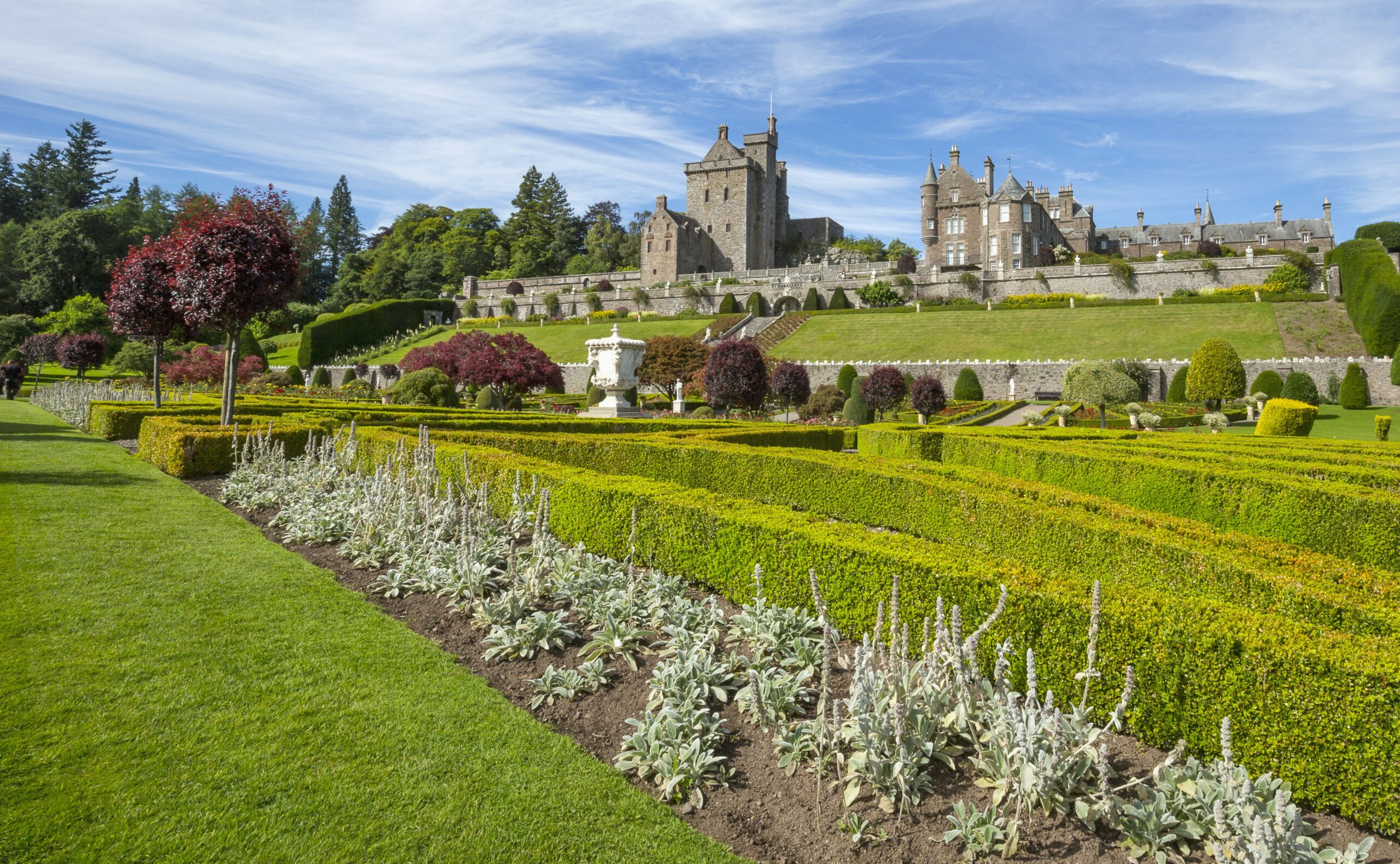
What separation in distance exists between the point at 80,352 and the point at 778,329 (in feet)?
122

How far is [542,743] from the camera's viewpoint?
3531mm

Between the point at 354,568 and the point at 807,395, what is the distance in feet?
84.1

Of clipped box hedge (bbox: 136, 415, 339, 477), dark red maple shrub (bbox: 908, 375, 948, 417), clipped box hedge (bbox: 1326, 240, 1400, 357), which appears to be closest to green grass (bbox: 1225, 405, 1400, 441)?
clipped box hedge (bbox: 1326, 240, 1400, 357)

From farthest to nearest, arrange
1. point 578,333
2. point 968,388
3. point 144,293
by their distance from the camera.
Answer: point 578,333, point 968,388, point 144,293

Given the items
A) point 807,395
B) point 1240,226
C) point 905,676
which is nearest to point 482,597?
point 905,676

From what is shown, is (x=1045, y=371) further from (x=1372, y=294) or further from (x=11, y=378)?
(x=11, y=378)

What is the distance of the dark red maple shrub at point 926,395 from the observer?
26.5 metres

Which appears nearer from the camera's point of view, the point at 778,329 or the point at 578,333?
the point at 778,329

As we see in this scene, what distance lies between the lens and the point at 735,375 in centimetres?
2681

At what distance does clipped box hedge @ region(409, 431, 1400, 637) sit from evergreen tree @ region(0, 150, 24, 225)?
8348 centimetres

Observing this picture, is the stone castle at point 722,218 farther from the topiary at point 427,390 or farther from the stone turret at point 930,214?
the topiary at point 427,390

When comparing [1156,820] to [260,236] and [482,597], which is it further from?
[260,236]

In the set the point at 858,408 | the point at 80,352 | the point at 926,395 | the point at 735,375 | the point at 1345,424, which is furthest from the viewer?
the point at 80,352

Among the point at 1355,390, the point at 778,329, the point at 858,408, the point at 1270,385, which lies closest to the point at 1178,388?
the point at 1270,385
